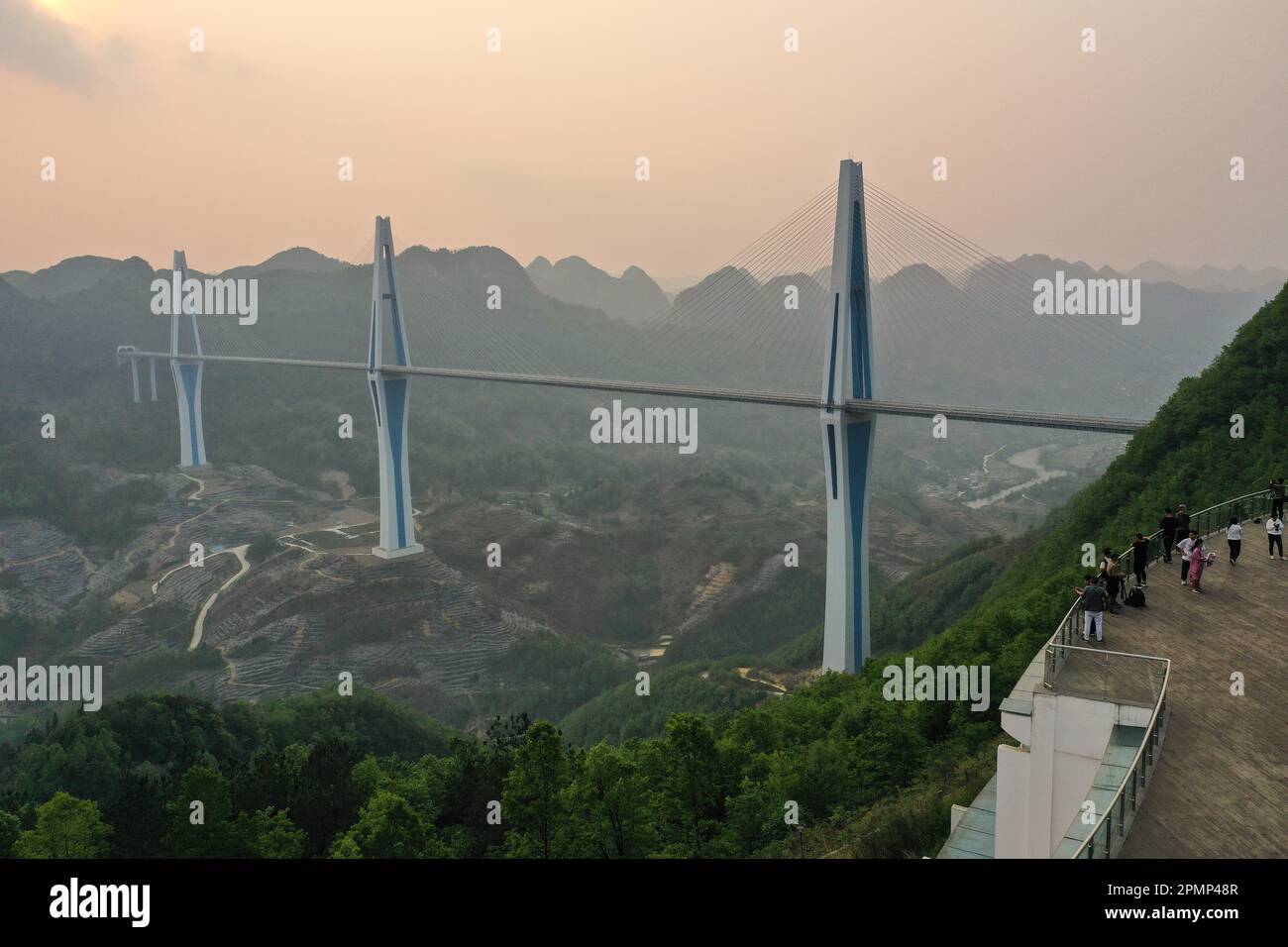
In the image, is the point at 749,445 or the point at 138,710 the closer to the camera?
the point at 138,710

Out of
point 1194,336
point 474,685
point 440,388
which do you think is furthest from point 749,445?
point 474,685

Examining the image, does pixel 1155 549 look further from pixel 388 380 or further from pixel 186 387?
pixel 186 387

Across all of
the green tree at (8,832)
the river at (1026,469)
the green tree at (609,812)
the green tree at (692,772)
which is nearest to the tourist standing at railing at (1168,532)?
the green tree at (692,772)

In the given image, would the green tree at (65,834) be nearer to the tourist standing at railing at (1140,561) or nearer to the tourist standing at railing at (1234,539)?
the tourist standing at railing at (1140,561)

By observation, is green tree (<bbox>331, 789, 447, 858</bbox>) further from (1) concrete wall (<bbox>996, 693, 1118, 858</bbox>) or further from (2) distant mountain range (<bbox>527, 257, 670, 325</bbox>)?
(2) distant mountain range (<bbox>527, 257, 670, 325</bbox>)

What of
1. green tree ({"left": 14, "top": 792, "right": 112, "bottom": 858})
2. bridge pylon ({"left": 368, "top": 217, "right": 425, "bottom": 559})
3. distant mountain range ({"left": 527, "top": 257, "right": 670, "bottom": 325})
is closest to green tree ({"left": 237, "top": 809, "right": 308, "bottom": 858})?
green tree ({"left": 14, "top": 792, "right": 112, "bottom": 858})

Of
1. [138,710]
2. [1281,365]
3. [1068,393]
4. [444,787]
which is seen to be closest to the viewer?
[444,787]
